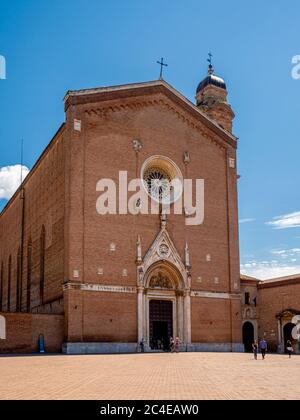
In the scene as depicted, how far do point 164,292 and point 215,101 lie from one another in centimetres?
2205

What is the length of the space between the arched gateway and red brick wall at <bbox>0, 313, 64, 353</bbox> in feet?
21.5

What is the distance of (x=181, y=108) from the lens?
145 feet

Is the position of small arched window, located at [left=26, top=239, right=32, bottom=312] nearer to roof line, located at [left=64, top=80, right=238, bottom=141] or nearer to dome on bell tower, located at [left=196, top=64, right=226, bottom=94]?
roof line, located at [left=64, top=80, right=238, bottom=141]

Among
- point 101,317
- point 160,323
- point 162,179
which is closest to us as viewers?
point 101,317

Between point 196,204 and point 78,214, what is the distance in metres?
10.4

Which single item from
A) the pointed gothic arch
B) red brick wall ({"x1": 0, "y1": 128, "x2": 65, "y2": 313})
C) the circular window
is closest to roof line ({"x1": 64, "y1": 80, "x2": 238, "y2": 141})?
red brick wall ({"x1": 0, "y1": 128, "x2": 65, "y2": 313})

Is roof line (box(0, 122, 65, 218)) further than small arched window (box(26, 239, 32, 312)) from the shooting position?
No

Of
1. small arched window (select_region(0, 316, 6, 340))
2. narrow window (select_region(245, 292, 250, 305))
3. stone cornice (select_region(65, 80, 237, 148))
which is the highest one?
stone cornice (select_region(65, 80, 237, 148))

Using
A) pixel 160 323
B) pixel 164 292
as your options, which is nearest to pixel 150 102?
pixel 164 292

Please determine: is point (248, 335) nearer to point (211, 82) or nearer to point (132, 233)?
point (132, 233)

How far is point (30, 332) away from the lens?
33656 mm

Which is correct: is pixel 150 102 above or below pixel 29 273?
above

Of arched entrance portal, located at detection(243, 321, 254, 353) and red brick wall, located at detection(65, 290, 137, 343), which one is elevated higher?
red brick wall, located at detection(65, 290, 137, 343)

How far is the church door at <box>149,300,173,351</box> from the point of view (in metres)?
39.4
